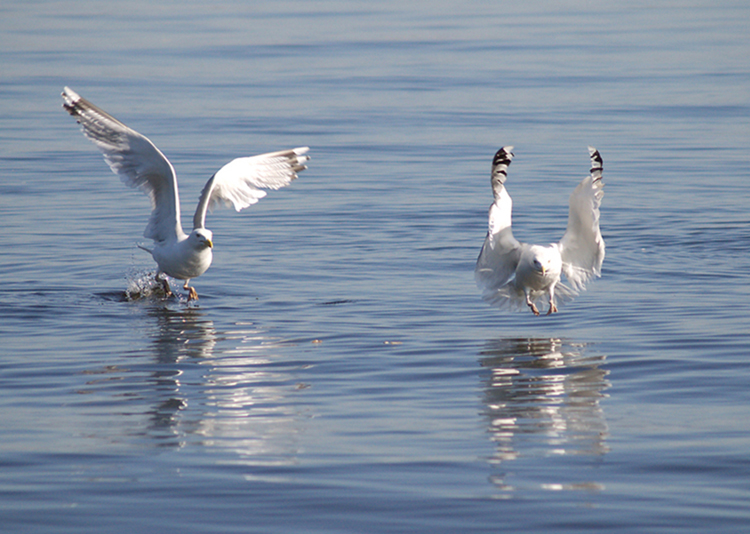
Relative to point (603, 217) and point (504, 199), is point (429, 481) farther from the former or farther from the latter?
point (603, 217)

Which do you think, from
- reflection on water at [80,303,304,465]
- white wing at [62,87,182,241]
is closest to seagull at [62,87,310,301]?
white wing at [62,87,182,241]

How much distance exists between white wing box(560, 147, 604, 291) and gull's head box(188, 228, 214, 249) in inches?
Answer: 126

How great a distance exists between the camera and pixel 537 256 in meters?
8.95

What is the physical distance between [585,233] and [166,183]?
408cm

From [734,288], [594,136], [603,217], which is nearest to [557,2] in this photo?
[594,136]

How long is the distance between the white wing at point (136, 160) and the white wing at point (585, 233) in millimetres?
3629

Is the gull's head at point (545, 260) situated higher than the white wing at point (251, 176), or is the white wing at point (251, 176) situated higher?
the white wing at point (251, 176)

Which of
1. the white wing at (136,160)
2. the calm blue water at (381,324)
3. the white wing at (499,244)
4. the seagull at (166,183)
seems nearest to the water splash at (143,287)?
the seagull at (166,183)

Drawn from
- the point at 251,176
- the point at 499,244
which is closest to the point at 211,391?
the point at 499,244

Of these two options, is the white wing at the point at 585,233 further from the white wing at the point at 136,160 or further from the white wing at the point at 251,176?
the white wing at the point at 136,160

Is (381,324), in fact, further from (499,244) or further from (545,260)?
(545,260)

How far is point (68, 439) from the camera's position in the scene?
20.5 ft

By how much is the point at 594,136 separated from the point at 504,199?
10.1 meters

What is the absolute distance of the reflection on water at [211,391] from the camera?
20.5ft
